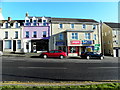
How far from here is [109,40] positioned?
36656 millimetres

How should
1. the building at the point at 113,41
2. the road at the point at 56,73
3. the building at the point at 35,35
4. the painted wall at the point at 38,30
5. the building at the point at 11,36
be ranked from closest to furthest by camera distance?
1. the road at the point at 56,73
2. the building at the point at 11,36
3. the building at the point at 35,35
4. the painted wall at the point at 38,30
5. the building at the point at 113,41

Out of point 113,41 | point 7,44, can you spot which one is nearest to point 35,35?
point 7,44

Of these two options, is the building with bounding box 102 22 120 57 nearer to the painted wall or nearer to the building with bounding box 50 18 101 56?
the building with bounding box 50 18 101 56

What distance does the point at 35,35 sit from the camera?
29734mm

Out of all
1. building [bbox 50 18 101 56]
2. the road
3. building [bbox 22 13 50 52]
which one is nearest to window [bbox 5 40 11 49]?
building [bbox 22 13 50 52]

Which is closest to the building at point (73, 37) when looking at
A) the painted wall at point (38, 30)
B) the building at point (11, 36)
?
the painted wall at point (38, 30)

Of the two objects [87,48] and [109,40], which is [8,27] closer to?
[87,48]

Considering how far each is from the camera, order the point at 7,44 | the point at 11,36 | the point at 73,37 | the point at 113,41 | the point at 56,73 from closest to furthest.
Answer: the point at 56,73 → the point at 7,44 → the point at 73,37 → the point at 11,36 → the point at 113,41

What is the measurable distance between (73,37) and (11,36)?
14.7m

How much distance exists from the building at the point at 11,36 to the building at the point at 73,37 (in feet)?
25.5

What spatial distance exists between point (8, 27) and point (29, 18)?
5456mm

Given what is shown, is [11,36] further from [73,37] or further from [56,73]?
[56,73]

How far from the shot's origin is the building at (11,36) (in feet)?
95.5

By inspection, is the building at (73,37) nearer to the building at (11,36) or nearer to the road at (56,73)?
the building at (11,36)
